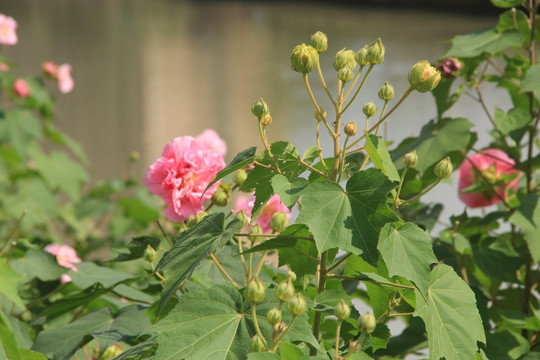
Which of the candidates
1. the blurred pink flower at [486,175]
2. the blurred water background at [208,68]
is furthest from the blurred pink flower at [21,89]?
the blurred pink flower at [486,175]

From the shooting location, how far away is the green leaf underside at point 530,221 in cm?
91

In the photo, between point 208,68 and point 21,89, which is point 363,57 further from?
point 208,68

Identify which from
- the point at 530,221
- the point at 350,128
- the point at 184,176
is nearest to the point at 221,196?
the point at 184,176

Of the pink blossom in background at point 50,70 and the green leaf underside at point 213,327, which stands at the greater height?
the green leaf underside at point 213,327

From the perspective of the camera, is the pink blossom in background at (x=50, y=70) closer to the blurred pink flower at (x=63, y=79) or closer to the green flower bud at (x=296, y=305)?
the blurred pink flower at (x=63, y=79)

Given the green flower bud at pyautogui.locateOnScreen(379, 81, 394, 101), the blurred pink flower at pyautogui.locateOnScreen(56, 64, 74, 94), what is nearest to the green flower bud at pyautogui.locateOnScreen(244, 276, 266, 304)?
the green flower bud at pyautogui.locateOnScreen(379, 81, 394, 101)

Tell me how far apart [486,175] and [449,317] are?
605 millimetres

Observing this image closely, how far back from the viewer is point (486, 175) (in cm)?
114

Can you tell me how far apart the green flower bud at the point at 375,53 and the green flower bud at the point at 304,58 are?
47 mm

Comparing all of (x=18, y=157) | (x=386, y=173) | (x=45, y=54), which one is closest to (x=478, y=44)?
(x=386, y=173)

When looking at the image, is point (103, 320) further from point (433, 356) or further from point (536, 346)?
point (536, 346)

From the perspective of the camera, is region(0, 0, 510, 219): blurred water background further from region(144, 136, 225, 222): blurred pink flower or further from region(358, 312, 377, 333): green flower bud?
region(358, 312, 377, 333): green flower bud

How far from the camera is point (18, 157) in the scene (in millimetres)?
2305

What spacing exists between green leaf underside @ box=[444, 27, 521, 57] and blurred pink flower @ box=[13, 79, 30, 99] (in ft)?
5.21
